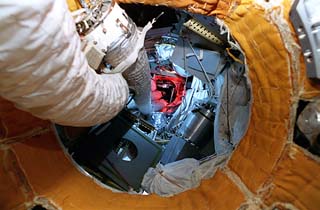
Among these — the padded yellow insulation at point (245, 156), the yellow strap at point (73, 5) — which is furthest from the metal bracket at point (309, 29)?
the yellow strap at point (73, 5)

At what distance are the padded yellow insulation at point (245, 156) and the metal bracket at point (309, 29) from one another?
0.04 metres

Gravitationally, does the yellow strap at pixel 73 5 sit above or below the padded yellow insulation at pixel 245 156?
above

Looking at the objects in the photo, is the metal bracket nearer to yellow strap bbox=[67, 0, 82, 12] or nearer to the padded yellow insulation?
the padded yellow insulation

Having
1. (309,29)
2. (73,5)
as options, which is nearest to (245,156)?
(309,29)

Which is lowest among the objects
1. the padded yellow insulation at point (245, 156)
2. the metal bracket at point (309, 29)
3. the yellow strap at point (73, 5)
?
the padded yellow insulation at point (245, 156)

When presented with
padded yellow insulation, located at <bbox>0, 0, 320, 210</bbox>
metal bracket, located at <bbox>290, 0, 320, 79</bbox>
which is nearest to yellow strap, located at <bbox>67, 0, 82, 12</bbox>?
padded yellow insulation, located at <bbox>0, 0, 320, 210</bbox>

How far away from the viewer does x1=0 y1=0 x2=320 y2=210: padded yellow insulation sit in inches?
44.4

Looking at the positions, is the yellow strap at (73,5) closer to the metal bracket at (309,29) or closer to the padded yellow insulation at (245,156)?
the padded yellow insulation at (245,156)

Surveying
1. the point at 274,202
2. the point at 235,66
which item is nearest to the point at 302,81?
the point at 274,202

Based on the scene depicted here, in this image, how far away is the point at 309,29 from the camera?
991mm

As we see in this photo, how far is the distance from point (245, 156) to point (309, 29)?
588mm

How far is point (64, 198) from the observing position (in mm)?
1394

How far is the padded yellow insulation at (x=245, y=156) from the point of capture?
1129mm

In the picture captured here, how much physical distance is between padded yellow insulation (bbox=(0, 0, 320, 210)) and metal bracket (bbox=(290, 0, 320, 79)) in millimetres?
42
